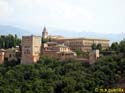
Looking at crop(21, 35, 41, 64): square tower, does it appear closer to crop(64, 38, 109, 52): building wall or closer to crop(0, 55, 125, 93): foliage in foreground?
crop(0, 55, 125, 93): foliage in foreground

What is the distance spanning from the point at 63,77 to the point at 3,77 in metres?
5.53

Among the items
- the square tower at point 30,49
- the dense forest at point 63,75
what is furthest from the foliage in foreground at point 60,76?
the square tower at point 30,49

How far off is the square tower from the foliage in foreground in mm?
1164

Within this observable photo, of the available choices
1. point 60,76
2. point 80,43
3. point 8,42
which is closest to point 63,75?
point 60,76

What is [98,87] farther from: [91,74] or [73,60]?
[73,60]

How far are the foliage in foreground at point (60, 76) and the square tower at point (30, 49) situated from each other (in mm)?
1164

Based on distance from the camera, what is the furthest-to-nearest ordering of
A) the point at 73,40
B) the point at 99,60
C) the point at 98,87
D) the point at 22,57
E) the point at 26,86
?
the point at 73,40 < the point at 22,57 < the point at 99,60 < the point at 26,86 < the point at 98,87

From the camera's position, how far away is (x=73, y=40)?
42656 mm

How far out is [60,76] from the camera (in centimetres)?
3150

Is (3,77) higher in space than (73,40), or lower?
lower

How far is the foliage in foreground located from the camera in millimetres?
29000

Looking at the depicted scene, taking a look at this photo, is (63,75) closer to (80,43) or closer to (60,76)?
(60,76)

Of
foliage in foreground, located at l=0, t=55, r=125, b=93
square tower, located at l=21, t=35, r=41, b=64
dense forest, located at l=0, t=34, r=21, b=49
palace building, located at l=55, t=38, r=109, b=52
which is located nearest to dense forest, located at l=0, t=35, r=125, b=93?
foliage in foreground, located at l=0, t=55, r=125, b=93

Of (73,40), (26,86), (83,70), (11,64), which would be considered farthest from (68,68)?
(73,40)
